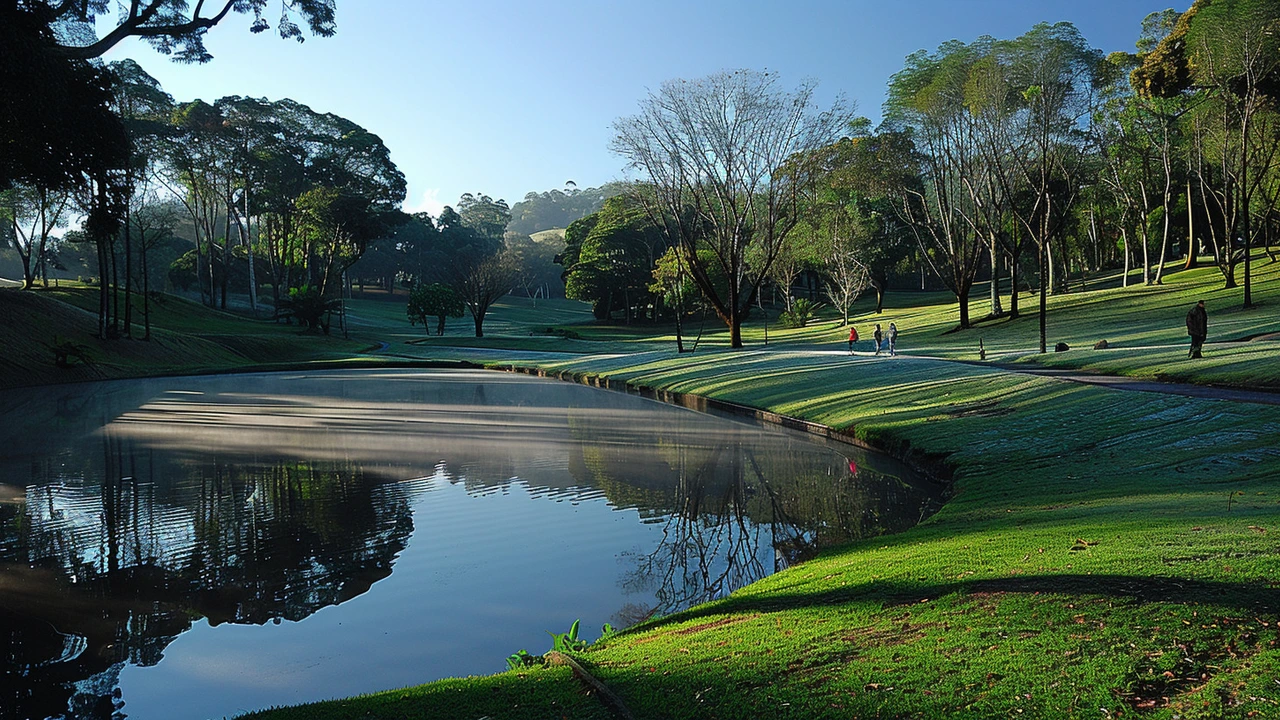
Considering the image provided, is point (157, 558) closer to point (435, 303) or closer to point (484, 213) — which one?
point (435, 303)

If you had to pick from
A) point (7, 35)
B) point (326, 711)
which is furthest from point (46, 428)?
point (326, 711)

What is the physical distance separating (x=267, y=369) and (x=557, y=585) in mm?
40346

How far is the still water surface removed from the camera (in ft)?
23.5

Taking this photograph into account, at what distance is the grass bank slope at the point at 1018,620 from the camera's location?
4418 millimetres

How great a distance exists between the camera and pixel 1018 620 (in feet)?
17.8

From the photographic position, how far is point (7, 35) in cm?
1571

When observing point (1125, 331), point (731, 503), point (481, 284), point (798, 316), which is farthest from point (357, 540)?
point (481, 284)

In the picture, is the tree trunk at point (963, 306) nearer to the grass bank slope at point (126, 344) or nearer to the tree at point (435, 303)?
the grass bank slope at point (126, 344)

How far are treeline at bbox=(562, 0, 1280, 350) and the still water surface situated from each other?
20.8 m

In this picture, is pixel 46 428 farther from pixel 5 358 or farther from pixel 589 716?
pixel 589 716

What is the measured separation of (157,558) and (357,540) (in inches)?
88.5

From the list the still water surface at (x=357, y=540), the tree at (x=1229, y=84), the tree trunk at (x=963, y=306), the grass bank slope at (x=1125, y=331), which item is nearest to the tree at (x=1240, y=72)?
the tree at (x=1229, y=84)

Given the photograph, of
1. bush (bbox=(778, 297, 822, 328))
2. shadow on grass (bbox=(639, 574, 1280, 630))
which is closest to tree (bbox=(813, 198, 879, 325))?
bush (bbox=(778, 297, 822, 328))

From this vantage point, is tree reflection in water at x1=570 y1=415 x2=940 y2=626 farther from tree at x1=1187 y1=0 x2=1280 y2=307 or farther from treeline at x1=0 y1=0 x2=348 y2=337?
tree at x1=1187 y1=0 x2=1280 y2=307
